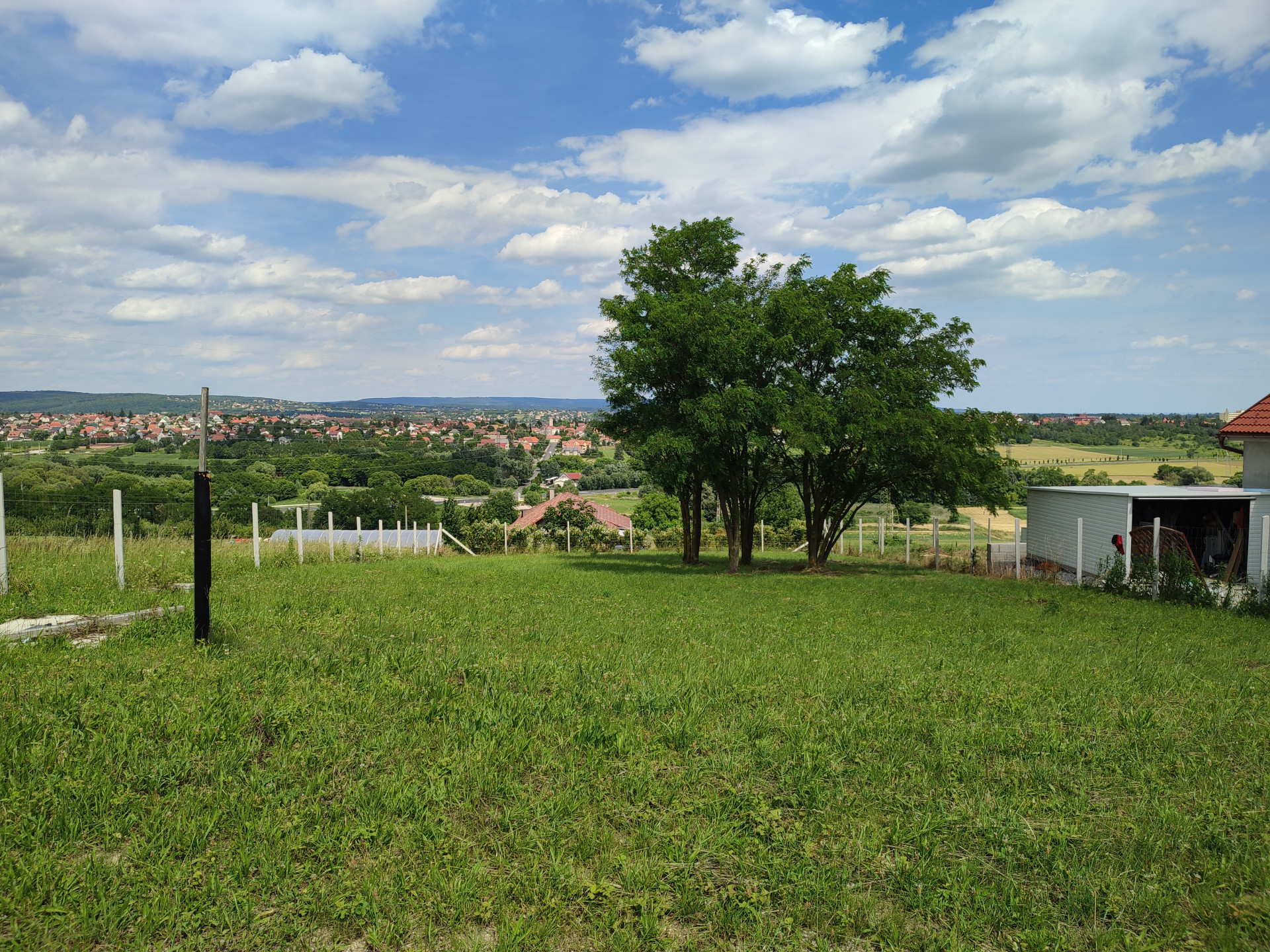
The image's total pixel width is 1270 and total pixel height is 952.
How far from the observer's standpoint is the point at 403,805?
170 inches

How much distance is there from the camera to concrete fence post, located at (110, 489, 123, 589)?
414 inches

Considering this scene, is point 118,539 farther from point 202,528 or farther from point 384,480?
point 384,480

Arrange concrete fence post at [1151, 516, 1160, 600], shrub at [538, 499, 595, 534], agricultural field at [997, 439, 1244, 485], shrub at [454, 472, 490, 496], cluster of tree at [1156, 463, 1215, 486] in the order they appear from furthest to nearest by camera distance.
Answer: shrub at [454, 472, 490, 496]
shrub at [538, 499, 595, 534]
agricultural field at [997, 439, 1244, 485]
cluster of tree at [1156, 463, 1215, 486]
concrete fence post at [1151, 516, 1160, 600]

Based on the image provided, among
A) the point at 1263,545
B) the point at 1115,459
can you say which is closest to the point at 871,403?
the point at 1263,545

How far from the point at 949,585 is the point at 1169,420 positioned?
71971 millimetres

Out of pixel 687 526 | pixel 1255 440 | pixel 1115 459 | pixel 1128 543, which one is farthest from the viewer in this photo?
pixel 1115 459

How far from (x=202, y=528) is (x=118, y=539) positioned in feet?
17.5

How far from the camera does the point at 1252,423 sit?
2119 cm

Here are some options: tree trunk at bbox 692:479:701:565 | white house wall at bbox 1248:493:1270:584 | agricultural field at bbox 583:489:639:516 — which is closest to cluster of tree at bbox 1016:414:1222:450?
agricultural field at bbox 583:489:639:516

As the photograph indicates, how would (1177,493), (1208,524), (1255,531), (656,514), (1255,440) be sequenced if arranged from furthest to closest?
(656,514) < (1208,524) < (1255,440) < (1255,531) < (1177,493)

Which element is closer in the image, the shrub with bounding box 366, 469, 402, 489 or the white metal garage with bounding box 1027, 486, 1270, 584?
the white metal garage with bounding box 1027, 486, 1270, 584

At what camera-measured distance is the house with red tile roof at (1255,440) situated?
20906 mm

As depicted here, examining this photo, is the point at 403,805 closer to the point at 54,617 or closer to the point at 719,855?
the point at 719,855

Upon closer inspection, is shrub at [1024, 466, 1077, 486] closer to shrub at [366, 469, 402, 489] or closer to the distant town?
the distant town
